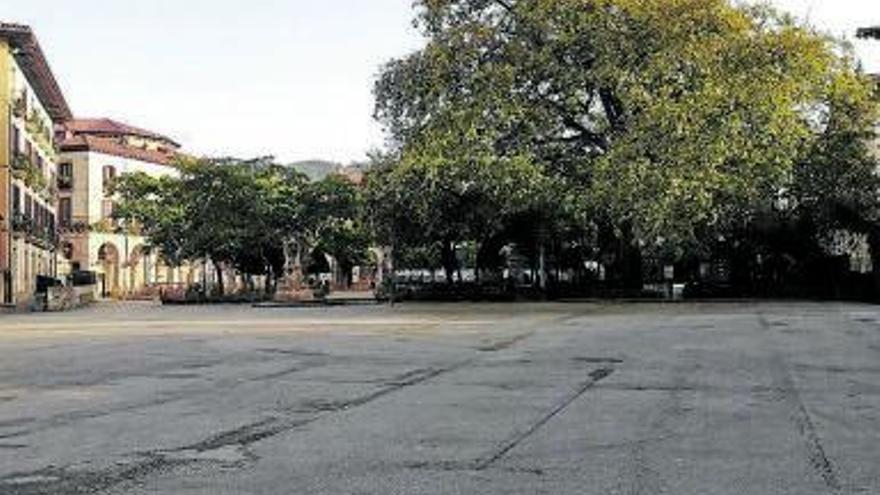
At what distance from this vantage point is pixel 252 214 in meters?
60.0

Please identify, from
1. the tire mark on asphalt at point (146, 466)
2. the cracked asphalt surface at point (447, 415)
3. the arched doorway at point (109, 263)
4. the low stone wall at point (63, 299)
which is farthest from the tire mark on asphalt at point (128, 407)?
the arched doorway at point (109, 263)

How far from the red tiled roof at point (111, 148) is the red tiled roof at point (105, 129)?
1645 millimetres

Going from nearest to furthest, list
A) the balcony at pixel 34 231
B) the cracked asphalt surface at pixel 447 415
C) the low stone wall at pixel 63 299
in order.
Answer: the cracked asphalt surface at pixel 447 415, the low stone wall at pixel 63 299, the balcony at pixel 34 231

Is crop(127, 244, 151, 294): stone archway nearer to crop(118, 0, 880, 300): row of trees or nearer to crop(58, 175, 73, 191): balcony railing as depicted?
crop(58, 175, 73, 191): balcony railing

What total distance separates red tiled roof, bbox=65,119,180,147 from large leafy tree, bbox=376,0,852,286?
6474 centimetres

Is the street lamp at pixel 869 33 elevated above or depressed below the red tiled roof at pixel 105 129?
below

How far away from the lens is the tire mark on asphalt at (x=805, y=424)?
798 cm

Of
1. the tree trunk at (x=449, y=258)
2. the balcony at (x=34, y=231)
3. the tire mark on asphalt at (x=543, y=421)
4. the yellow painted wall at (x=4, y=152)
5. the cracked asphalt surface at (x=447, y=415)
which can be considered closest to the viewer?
the cracked asphalt surface at (x=447, y=415)

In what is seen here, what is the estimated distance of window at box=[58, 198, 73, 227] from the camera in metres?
92.2

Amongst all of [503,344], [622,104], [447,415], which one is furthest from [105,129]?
[447,415]

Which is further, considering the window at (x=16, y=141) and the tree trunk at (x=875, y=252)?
the window at (x=16, y=141)

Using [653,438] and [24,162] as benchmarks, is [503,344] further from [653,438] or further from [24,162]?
[24,162]

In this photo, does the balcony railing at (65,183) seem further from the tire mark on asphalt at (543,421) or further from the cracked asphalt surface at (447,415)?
the tire mark on asphalt at (543,421)

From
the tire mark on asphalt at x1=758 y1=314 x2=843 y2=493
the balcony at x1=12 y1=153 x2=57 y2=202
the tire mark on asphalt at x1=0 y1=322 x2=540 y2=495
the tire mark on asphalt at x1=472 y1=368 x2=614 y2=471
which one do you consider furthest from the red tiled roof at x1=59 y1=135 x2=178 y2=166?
the tire mark on asphalt at x1=0 y1=322 x2=540 y2=495
